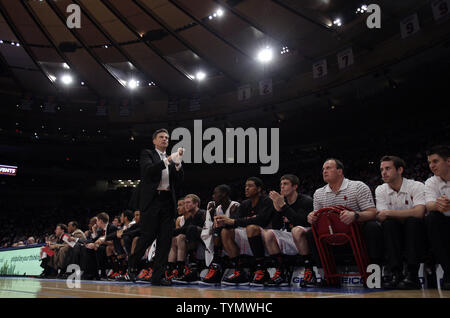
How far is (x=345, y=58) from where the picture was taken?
1241 centimetres

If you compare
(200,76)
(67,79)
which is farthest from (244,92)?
(67,79)

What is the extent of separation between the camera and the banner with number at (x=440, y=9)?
9336 mm

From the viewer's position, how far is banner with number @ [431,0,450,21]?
30.6 ft

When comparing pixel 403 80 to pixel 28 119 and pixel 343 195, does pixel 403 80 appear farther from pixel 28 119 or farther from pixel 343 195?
pixel 28 119

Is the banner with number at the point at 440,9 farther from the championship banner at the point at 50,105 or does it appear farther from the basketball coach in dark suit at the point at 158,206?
the championship banner at the point at 50,105

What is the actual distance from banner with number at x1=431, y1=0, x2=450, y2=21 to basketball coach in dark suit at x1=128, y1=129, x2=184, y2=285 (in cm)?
930

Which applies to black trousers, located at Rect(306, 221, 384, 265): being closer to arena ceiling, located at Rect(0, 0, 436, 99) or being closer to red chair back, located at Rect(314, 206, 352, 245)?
red chair back, located at Rect(314, 206, 352, 245)

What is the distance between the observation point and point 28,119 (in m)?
18.4

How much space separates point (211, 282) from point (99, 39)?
12.0 metres

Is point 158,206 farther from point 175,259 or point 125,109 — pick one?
point 125,109

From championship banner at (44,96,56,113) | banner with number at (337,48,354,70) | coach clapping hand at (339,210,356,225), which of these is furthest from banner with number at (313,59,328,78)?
championship banner at (44,96,56,113)
